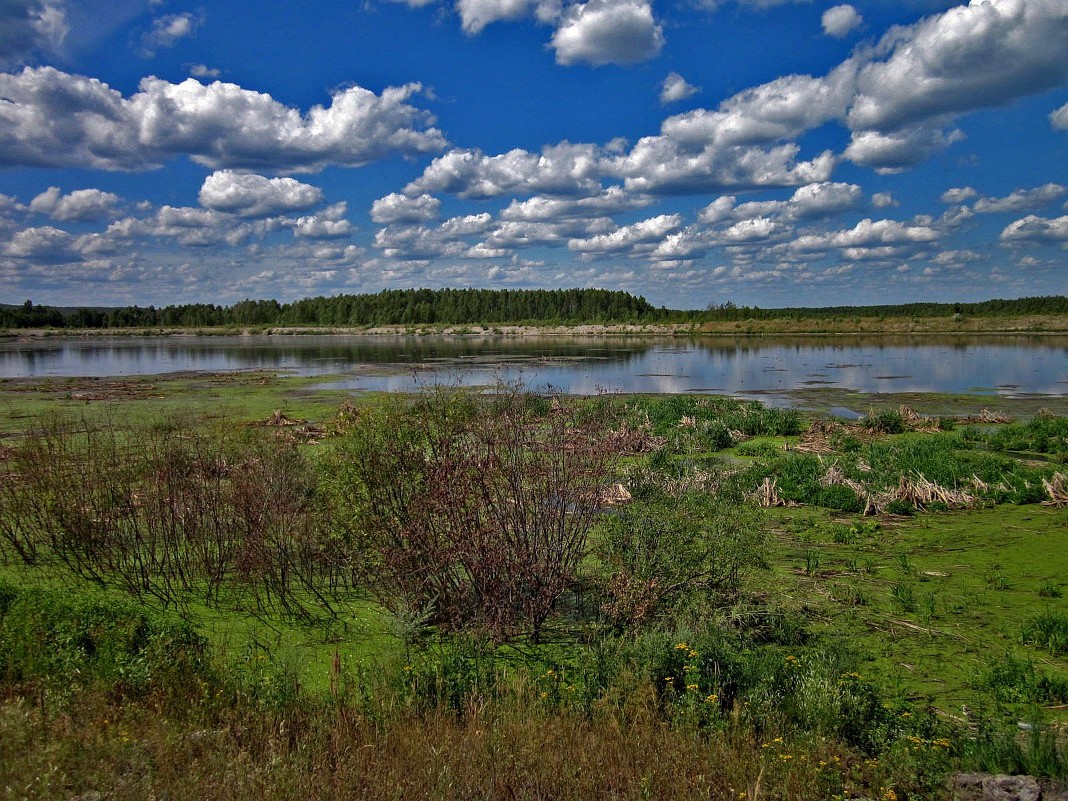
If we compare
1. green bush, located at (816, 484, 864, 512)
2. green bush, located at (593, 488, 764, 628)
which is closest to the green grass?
green bush, located at (816, 484, 864, 512)

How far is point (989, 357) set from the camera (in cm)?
5447

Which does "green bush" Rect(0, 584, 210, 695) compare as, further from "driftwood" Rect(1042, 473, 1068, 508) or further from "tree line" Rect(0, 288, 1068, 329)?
"tree line" Rect(0, 288, 1068, 329)

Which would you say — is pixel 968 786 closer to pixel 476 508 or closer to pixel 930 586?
Answer: pixel 930 586

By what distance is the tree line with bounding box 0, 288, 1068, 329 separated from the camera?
152 meters

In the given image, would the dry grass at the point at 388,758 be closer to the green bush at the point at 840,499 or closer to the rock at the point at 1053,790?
the rock at the point at 1053,790

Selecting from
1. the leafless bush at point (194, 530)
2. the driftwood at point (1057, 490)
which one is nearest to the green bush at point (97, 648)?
the leafless bush at point (194, 530)

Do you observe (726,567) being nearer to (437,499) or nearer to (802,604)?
(802,604)

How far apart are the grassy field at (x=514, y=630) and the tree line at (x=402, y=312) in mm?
121797

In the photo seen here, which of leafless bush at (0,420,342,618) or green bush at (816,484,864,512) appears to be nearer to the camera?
leafless bush at (0,420,342,618)

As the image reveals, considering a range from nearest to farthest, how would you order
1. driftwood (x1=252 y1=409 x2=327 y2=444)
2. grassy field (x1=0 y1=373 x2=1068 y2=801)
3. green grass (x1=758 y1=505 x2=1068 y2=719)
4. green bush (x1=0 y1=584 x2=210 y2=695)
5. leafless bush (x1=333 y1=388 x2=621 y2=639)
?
1. grassy field (x1=0 y1=373 x2=1068 y2=801)
2. green bush (x1=0 y1=584 x2=210 y2=695)
3. green grass (x1=758 y1=505 x2=1068 y2=719)
4. leafless bush (x1=333 y1=388 x2=621 y2=639)
5. driftwood (x1=252 y1=409 x2=327 y2=444)

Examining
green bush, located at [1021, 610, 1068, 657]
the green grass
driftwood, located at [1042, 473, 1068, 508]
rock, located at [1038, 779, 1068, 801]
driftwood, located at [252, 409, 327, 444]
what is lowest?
the green grass

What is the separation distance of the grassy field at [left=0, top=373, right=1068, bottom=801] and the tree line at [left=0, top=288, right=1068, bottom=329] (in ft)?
400

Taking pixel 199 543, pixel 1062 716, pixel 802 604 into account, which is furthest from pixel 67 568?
pixel 1062 716

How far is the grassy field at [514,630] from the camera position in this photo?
201 inches
